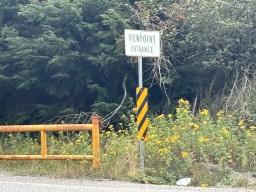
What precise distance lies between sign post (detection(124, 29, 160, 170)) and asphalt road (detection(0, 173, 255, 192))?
1.05 meters

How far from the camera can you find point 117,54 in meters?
15.0

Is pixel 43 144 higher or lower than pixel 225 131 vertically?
lower

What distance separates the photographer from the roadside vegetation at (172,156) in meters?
9.74

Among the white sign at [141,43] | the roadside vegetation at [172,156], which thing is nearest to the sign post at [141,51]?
the white sign at [141,43]

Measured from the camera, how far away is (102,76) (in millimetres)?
16344

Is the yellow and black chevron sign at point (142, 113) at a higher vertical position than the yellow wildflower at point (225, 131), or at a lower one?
higher

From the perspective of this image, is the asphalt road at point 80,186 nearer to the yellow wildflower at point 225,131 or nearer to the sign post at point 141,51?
the sign post at point 141,51

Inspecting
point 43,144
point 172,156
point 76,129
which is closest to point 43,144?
point 43,144

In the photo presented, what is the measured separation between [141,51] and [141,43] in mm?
160

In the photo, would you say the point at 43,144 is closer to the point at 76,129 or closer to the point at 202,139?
the point at 76,129

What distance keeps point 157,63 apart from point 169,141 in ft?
14.1

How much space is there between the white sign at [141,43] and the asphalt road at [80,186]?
2520 mm

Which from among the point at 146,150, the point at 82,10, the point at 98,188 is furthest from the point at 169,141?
the point at 82,10

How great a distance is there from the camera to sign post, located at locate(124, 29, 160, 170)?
9.91m
